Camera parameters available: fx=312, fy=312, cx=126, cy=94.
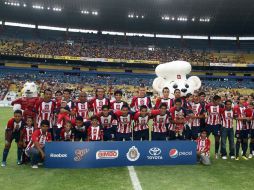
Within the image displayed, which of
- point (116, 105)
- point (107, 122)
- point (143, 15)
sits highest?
point (143, 15)

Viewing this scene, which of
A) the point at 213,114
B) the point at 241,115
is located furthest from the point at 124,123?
the point at 241,115

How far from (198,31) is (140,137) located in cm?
4038

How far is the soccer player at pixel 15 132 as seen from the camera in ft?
25.3

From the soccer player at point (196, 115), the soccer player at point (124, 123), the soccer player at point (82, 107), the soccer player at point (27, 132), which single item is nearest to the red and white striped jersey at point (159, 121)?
the soccer player at point (124, 123)

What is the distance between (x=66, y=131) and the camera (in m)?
8.11

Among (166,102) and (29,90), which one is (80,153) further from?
(166,102)

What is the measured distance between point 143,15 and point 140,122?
33.1 m

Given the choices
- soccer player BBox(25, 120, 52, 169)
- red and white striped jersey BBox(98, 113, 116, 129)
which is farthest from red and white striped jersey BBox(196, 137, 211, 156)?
soccer player BBox(25, 120, 52, 169)

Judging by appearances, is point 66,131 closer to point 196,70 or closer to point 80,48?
point 80,48

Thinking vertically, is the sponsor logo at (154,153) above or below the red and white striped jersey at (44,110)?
below

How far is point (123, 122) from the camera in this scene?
8.30 m

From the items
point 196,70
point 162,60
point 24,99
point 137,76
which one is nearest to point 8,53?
point 137,76

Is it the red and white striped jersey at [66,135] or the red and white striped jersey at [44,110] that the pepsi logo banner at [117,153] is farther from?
the red and white striped jersey at [44,110]

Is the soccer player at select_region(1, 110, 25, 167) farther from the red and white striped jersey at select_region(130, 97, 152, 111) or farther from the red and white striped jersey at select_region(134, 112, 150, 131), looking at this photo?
the red and white striped jersey at select_region(130, 97, 152, 111)
